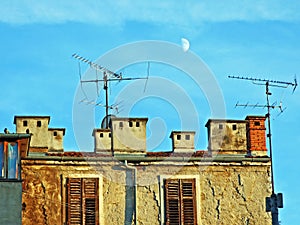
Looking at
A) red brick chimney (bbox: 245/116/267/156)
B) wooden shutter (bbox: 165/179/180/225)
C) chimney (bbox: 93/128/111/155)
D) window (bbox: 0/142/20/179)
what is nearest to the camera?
window (bbox: 0/142/20/179)

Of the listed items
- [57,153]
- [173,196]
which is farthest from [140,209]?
[57,153]

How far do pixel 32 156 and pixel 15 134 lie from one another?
161 centimetres

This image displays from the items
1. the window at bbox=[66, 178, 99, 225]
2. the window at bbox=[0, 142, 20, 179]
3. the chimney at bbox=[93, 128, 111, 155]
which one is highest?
the chimney at bbox=[93, 128, 111, 155]

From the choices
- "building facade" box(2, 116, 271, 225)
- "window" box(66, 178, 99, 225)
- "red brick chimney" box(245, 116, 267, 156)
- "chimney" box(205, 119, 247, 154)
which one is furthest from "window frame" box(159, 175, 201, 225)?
"red brick chimney" box(245, 116, 267, 156)

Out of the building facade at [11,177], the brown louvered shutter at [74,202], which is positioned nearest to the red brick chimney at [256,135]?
the brown louvered shutter at [74,202]

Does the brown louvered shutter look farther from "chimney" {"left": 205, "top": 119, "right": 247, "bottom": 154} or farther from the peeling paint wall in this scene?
"chimney" {"left": 205, "top": 119, "right": 247, "bottom": 154}

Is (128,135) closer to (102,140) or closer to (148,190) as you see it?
(102,140)

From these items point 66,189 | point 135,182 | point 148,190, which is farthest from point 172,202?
point 66,189

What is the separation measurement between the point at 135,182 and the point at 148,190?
1.41 feet

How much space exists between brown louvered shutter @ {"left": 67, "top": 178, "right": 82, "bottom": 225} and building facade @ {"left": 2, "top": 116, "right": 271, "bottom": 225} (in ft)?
0.09

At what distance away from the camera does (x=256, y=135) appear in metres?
31.5

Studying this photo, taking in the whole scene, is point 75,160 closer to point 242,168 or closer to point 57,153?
point 57,153

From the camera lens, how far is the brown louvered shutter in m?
29.8

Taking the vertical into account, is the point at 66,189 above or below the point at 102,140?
below
